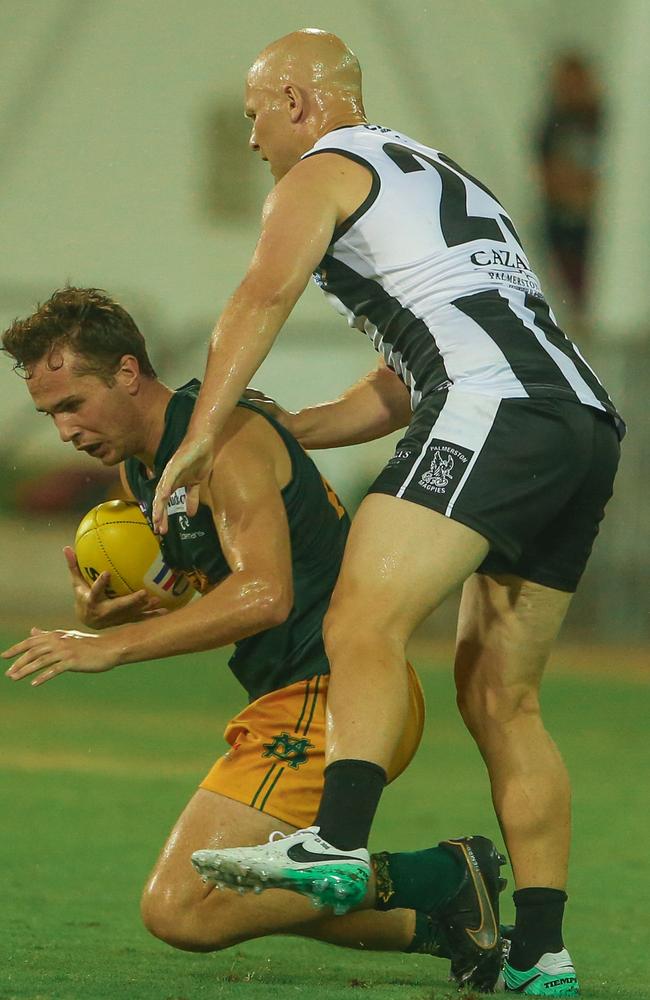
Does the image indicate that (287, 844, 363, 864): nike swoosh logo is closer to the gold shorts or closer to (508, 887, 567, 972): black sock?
the gold shorts

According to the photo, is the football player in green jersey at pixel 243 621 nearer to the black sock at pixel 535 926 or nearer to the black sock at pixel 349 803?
the black sock at pixel 535 926

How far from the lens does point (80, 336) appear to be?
12.9 feet

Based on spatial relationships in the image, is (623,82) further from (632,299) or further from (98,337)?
(98,337)

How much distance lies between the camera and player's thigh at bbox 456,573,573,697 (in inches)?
150

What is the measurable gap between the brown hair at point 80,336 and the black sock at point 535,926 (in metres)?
1.68

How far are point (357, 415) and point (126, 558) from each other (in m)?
0.85

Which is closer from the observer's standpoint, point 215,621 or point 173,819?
point 215,621

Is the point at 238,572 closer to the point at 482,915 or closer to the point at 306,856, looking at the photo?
the point at 306,856

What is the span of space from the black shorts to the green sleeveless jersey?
0.51m

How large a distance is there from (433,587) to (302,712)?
72 centimetres

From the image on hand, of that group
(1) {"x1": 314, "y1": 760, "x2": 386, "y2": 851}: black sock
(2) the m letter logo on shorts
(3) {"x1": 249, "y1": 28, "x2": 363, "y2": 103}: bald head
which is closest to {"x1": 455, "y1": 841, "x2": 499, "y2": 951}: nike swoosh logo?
(1) {"x1": 314, "y1": 760, "x2": 386, "y2": 851}: black sock

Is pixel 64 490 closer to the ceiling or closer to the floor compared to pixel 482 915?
closer to the ceiling

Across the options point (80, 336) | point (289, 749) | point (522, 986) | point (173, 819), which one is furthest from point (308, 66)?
point (173, 819)

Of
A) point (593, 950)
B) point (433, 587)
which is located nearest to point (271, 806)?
point (433, 587)
